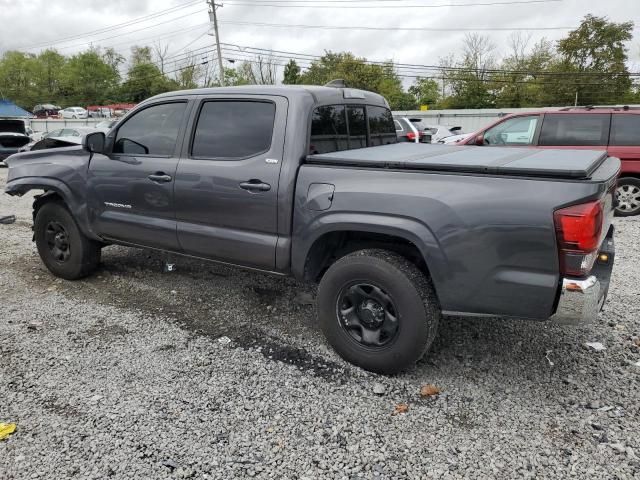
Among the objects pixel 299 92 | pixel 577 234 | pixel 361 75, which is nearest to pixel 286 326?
pixel 299 92

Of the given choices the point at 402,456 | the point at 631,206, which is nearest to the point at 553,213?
the point at 402,456

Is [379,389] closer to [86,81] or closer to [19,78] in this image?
[86,81]

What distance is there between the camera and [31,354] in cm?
351

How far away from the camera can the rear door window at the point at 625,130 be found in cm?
753

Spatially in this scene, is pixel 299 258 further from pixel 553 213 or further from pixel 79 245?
pixel 79 245

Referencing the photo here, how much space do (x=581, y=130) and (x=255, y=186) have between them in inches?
255

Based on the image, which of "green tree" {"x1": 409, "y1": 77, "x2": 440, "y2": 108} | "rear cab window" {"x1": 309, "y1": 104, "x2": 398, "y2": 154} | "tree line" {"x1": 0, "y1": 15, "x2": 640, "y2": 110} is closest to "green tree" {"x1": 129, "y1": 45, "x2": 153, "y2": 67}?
"tree line" {"x1": 0, "y1": 15, "x2": 640, "y2": 110}

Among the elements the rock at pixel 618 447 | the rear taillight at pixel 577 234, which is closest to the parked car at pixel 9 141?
the rear taillight at pixel 577 234

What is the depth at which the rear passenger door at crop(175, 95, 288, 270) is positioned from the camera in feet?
11.4

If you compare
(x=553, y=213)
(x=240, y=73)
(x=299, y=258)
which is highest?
(x=240, y=73)

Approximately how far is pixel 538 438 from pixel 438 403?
58cm

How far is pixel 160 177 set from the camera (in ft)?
13.1

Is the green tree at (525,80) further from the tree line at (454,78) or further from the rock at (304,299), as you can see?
the rock at (304,299)

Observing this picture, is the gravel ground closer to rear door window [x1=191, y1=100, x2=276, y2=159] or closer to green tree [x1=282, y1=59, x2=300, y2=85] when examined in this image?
rear door window [x1=191, y1=100, x2=276, y2=159]
